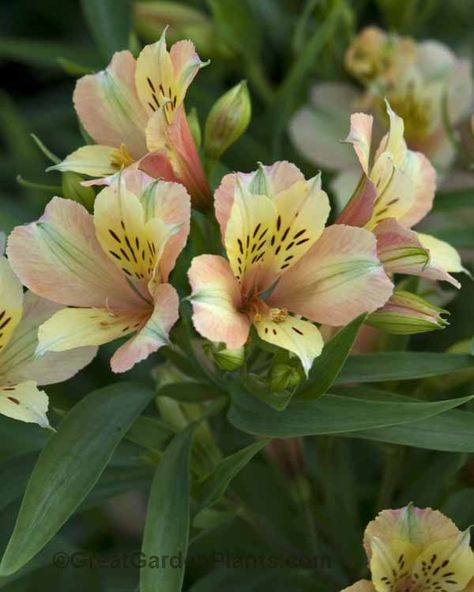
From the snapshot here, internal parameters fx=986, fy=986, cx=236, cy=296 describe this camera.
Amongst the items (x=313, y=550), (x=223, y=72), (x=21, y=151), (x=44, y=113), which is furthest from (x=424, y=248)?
(x=44, y=113)

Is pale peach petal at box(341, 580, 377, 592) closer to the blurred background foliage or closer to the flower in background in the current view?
the blurred background foliage

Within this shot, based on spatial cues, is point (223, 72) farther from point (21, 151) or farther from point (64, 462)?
point (64, 462)

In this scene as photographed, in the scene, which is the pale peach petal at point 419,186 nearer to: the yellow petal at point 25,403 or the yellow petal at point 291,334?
the yellow petal at point 291,334

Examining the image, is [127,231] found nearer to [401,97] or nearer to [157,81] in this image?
[157,81]

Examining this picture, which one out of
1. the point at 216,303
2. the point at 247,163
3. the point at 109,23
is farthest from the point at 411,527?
the point at 109,23

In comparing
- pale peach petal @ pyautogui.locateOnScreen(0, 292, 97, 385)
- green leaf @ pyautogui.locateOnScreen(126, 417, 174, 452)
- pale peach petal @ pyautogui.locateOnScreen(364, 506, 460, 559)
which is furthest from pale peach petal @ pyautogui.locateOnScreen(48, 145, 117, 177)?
pale peach petal @ pyautogui.locateOnScreen(364, 506, 460, 559)
